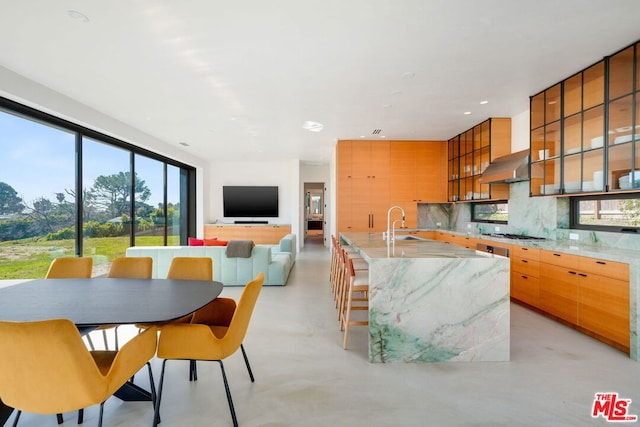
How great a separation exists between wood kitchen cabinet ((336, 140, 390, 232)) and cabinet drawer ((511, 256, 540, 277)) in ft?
9.55

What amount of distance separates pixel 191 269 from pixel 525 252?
152 inches

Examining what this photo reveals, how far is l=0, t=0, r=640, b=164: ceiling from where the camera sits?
2.34 meters

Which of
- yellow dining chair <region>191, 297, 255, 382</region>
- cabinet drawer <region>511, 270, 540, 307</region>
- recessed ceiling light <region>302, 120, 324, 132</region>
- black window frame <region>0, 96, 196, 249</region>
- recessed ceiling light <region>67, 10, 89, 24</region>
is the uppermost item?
recessed ceiling light <region>302, 120, 324, 132</region>

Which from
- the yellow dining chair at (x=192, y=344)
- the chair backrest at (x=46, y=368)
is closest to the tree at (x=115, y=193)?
the yellow dining chair at (x=192, y=344)

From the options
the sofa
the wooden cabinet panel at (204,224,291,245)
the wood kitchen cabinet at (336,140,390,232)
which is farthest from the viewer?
the wooden cabinet panel at (204,224,291,245)

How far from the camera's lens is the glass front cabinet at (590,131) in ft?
9.45

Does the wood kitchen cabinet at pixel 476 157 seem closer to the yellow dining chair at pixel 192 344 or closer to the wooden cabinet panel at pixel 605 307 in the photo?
the wooden cabinet panel at pixel 605 307

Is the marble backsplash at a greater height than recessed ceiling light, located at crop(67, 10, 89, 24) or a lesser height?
lesser

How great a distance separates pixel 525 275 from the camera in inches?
152

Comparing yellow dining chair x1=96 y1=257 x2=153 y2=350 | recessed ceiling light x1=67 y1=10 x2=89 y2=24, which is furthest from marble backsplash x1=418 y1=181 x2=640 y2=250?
recessed ceiling light x1=67 y1=10 x2=89 y2=24

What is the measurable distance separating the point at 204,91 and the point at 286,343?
3190mm

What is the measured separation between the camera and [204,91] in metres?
3.94

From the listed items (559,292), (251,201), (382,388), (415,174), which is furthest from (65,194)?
(559,292)

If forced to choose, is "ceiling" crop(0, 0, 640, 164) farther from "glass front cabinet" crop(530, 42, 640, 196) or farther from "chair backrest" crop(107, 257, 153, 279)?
"chair backrest" crop(107, 257, 153, 279)
